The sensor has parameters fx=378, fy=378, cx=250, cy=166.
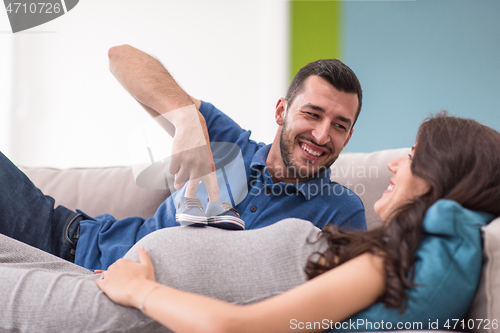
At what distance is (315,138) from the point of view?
132 centimetres

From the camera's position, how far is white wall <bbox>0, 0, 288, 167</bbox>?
281 cm

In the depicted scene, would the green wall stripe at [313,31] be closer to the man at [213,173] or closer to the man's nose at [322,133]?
the man at [213,173]

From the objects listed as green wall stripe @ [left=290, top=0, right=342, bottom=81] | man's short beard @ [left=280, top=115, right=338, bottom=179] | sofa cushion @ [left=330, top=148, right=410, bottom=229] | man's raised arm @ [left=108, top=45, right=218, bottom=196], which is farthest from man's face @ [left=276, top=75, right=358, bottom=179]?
green wall stripe @ [left=290, top=0, right=342, bottom=81]

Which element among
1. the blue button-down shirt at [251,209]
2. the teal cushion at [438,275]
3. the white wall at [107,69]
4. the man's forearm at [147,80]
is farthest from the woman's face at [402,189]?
the white wall at [107,69]

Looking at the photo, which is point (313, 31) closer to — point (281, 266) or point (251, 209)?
point (251, 209)

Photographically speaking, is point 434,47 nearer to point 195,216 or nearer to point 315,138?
point 315,138

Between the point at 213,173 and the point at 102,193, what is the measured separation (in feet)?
2.27

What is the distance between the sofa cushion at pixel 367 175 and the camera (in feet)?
4.60

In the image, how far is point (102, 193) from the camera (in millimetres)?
1541

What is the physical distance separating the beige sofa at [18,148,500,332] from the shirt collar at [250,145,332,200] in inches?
5.7

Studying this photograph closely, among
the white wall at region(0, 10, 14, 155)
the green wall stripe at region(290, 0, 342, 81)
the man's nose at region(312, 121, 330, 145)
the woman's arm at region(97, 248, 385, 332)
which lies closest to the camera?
the woman's arm at region(97, 248, 385, 332)

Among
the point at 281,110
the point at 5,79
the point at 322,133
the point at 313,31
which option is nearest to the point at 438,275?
the point at 322,133

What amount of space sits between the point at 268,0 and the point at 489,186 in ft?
7.92

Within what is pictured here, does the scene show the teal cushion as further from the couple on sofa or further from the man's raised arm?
the man's raised arm
